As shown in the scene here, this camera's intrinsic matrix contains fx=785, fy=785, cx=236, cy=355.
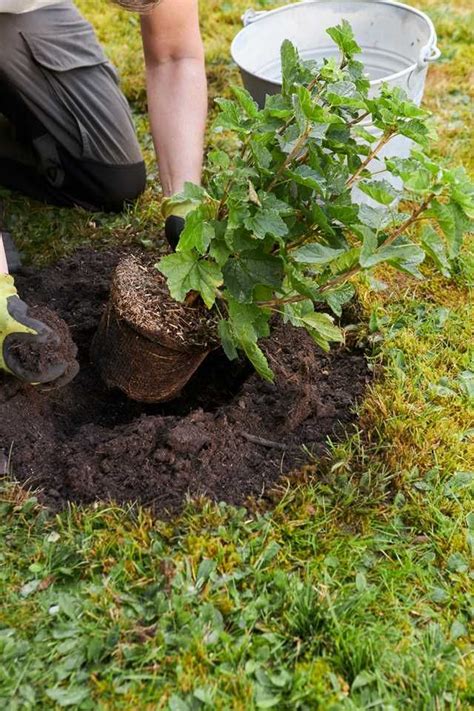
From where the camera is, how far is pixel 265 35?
3008mm

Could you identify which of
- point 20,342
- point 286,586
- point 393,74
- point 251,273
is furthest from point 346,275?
point 393,74

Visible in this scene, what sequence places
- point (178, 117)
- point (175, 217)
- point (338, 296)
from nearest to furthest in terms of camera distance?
point (338, 296), point (175, 217), point (178, 117)

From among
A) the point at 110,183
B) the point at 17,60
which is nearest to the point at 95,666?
the point at 110,183

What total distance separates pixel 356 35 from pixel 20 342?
203 cm

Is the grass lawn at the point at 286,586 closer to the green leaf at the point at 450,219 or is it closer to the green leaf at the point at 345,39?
the green leaf at the point at 450,219

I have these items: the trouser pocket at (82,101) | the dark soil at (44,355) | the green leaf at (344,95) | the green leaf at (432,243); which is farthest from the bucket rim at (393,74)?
the dark soil at (44,355)

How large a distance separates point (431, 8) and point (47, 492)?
144 inches

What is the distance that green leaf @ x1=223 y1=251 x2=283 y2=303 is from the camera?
72.1 inches

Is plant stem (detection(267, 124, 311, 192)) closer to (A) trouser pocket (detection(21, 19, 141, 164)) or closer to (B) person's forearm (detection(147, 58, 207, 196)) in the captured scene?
(B) person's forearm (detection(147, 58, 207, 196))

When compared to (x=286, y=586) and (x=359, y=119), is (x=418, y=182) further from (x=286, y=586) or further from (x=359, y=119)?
(x=286, y=586)

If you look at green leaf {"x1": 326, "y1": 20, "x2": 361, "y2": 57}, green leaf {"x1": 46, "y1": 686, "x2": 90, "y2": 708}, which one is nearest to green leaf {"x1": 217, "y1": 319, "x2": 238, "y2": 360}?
green leaf {"x1": 326, "y1": 20, "x2": 361, "y2": 57}

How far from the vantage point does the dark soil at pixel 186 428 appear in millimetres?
1968

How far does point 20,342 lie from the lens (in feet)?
6.46

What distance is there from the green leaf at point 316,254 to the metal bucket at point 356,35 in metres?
1.26
